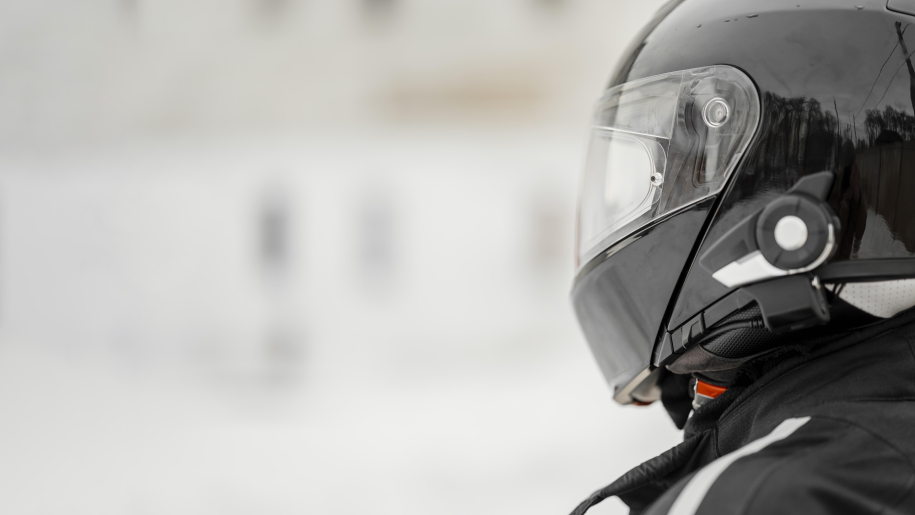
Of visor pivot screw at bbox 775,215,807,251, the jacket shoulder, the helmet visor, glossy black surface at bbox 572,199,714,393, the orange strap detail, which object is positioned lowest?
the orange strap detail

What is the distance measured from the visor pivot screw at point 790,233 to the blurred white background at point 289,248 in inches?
44.5

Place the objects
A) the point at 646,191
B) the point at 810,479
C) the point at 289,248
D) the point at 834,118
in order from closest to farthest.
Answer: the point at 810,479
the point at 834,118
the point at 646,191
the point at 289,248

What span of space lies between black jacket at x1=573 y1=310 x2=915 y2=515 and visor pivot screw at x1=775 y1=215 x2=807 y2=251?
0.10 m

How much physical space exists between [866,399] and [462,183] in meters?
1.35

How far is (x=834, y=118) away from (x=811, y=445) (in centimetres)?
27

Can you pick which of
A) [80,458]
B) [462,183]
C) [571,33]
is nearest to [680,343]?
[462,183]

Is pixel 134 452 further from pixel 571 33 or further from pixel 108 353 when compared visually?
pixel 571 33

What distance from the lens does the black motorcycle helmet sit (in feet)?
1.64

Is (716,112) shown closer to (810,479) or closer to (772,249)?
(772,249)

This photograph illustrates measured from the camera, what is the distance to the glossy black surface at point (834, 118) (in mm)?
515

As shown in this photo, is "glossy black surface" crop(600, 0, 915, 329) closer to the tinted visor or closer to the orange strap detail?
the tinted visor

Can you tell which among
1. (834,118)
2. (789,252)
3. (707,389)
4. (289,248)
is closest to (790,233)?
(789,252)

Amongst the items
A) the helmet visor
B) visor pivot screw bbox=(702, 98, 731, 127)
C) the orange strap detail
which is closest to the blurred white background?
the orange strap detail

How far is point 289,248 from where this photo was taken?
1.78 metres
